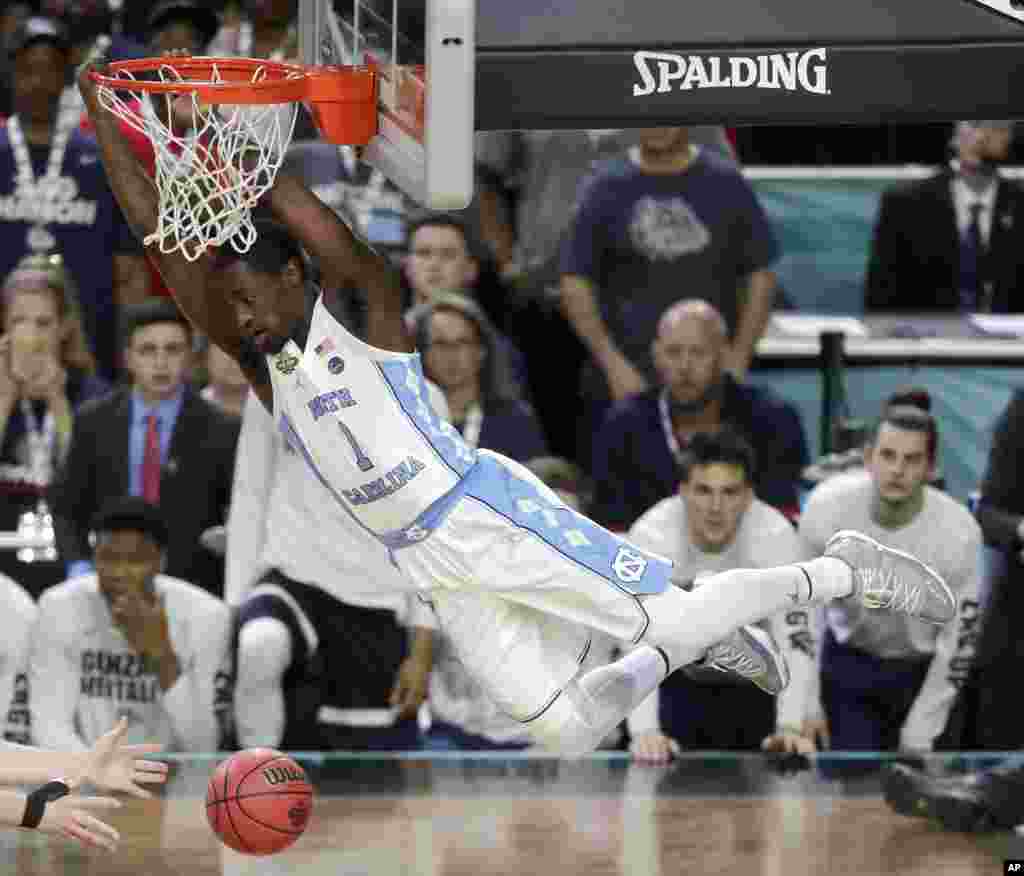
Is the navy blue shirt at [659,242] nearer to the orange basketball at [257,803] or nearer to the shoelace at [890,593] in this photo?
the shoelace at [890,593]

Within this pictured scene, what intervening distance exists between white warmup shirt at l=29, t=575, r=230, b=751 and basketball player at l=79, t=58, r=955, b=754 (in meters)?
1.60

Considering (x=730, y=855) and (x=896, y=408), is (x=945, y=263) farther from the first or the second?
(x=730, y=855)

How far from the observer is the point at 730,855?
730cm

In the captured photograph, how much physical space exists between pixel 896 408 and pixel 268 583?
2.35 m

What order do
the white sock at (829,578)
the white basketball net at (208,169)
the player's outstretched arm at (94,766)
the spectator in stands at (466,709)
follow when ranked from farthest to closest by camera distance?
the spectator in stands at (466,709) < the white sock at (829,578) < the white basketball net at (208,169) < the player's outstretched arm at (94,766)

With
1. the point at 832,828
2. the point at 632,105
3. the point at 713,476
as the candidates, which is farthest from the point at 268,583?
the point at 632,105

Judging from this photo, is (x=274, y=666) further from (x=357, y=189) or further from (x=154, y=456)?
(x=357, y=189)

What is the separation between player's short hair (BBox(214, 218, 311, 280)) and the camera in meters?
6.29

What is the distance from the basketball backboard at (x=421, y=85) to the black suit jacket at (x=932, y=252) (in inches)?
155

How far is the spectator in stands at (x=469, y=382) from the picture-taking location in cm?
871

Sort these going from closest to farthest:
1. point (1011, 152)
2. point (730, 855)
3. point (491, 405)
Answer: point (730, 855) → point (491, 405) → point (1011, 152)

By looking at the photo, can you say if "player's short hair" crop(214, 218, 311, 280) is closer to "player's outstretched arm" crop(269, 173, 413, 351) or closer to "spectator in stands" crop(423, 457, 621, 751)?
"player's outstretched arm" crop(269, 173, 413, 351)

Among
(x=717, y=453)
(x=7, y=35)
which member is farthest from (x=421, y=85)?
(x=7, y=35)

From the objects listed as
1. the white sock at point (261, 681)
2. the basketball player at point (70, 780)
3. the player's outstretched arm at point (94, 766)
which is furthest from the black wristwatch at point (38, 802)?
the white sock at point (261, 681)
